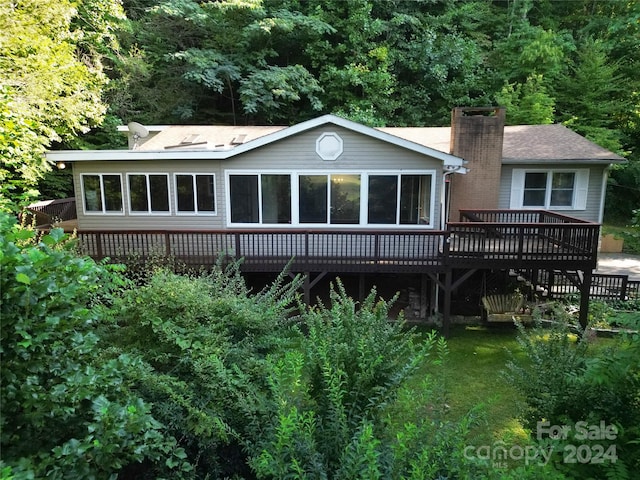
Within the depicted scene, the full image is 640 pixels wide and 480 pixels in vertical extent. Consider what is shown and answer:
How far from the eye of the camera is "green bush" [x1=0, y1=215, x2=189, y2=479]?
1790 millimetres

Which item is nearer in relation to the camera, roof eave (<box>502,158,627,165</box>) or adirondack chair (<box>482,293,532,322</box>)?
adirondack chair (<box>482,293,532,322</box>)

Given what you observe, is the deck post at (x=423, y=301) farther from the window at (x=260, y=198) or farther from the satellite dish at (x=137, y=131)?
the satellite dish at (x=137, y=131)

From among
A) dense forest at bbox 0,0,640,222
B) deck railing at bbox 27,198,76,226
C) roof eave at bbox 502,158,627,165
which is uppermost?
dense forest at bbox 0,0,640,222

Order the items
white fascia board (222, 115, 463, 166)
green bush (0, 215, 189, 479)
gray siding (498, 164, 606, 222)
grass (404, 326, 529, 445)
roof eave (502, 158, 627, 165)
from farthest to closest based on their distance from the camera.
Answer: gray siding (498, 164, 606, 222) → roof eave (502, 158, 627, 165) → white fascia board (222, 115, 463, 166) → grass (404, 326, 529, 445) → green bush (0, 215, 189, 479)

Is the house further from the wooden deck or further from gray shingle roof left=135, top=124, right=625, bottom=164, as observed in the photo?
gray shingle roof left=135, top=124, right=625, bottom=164

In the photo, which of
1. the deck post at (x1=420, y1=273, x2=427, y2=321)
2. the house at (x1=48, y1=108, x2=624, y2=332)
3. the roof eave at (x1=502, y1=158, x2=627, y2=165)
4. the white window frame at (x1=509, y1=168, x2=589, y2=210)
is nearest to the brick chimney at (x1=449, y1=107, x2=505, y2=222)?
the roof eave at (x1=502, y1=158, x2=627, y2=165)

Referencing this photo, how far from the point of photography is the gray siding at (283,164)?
8977 millimetres

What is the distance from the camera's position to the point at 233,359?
3.68 meters

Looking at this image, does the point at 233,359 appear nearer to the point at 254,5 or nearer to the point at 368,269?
the point at 368,269

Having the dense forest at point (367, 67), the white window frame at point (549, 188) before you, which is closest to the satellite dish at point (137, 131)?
the dense forest at point (367, 67)

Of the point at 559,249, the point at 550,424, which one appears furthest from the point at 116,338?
the point at 559,249

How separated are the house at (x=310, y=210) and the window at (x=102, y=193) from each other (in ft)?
0.08

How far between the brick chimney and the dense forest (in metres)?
7.03

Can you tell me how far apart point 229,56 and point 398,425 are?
1991 cm
